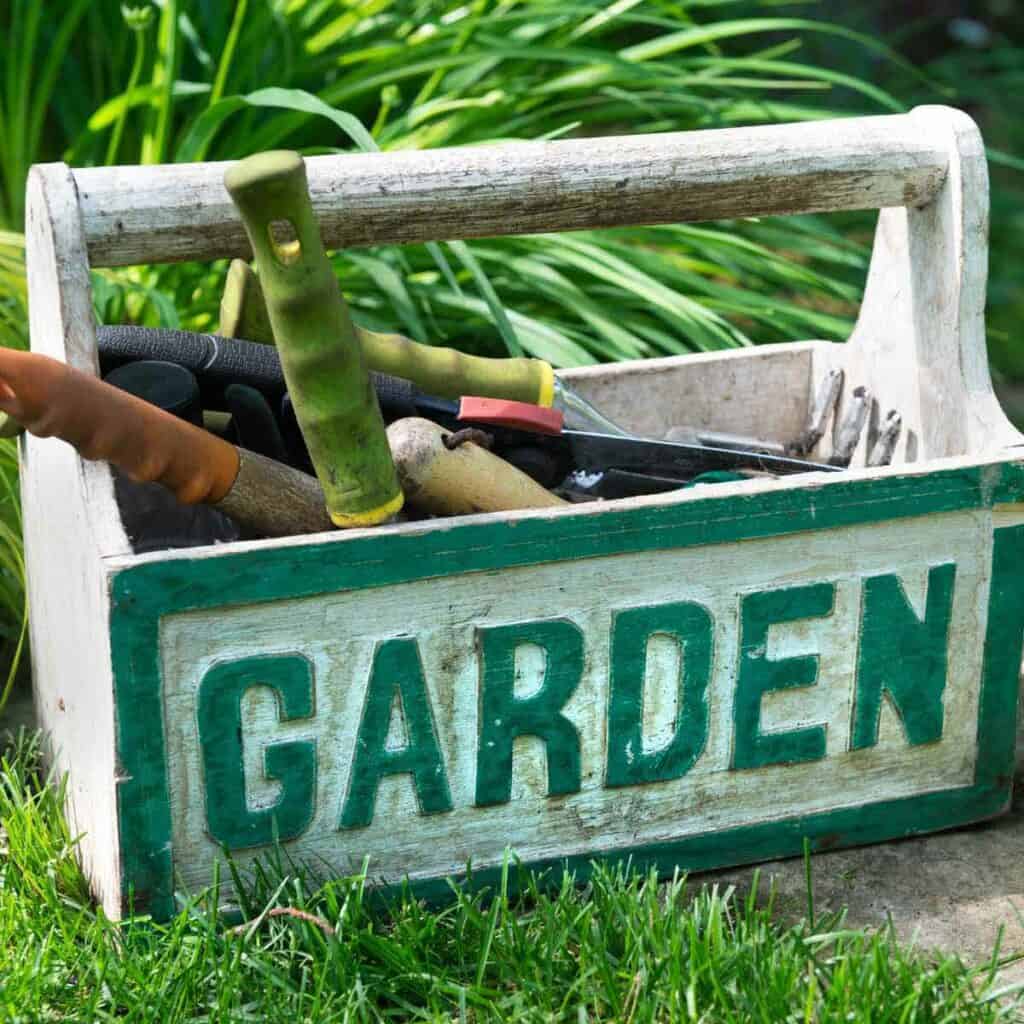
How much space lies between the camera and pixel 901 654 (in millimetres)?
1421

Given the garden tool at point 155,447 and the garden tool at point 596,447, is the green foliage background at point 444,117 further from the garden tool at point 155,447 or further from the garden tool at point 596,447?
the garden tool at point 155,447

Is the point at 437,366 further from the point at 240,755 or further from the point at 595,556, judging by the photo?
the point at 240,755

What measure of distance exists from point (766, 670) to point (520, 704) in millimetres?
210

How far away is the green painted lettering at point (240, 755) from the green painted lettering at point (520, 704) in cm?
14

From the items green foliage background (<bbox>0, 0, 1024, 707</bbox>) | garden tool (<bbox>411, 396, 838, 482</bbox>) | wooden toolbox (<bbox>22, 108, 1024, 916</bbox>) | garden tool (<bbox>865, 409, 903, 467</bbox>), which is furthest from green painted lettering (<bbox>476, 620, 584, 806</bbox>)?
green foliage background (<bbox>0, 0, 1024, 707</bbox>)

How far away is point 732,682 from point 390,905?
33 centimetres

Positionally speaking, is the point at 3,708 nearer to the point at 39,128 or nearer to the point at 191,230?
the point at 191,230

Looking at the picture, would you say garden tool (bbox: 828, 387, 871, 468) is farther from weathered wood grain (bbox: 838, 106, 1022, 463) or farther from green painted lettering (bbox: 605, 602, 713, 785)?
green painted lettering (bbox: 605, 602, 713, 785)

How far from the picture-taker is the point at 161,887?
1.26 m

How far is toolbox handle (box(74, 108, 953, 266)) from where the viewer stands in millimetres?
1312

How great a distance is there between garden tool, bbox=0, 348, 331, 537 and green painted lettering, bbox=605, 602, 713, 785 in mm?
257

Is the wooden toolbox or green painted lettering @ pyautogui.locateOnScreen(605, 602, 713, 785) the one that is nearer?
the wooden toolbox

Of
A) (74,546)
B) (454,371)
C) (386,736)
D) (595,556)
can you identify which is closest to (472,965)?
(386,736)

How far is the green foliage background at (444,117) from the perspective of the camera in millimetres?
2139
